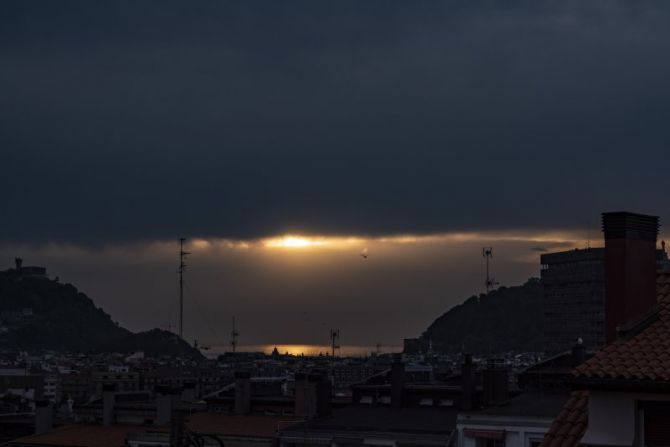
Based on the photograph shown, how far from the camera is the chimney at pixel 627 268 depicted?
1730cm

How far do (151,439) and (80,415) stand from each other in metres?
42.8

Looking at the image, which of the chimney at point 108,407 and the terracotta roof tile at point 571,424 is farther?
the chimney at point 108,407

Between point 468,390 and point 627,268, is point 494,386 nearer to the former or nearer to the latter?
point 468,390

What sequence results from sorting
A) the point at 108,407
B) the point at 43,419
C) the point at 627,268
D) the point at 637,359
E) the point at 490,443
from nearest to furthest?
the point at 637,359 → the point at 627,268 → the point at 490,443 → the point at 108,407 → the point at 43,419

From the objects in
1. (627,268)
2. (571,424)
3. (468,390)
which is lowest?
(468,390)

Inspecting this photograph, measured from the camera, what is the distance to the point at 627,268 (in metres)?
17.5

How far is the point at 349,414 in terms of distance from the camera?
69.4m

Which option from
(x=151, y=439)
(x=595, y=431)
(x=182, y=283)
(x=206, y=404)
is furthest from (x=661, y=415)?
(x=182, y=283)

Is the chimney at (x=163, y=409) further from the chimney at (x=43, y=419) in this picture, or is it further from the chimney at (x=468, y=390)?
the chimney at (x=468, y=390)

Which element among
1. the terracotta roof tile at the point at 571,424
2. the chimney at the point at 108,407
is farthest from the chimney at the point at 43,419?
the terracotta roof tile at the point at 571,424

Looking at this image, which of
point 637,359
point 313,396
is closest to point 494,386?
point 313,396

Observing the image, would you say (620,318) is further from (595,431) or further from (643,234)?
(595,431)

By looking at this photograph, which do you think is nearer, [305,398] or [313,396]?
[313,396]

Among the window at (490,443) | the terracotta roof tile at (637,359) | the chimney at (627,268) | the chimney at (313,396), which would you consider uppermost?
the chimney at (627,268)
